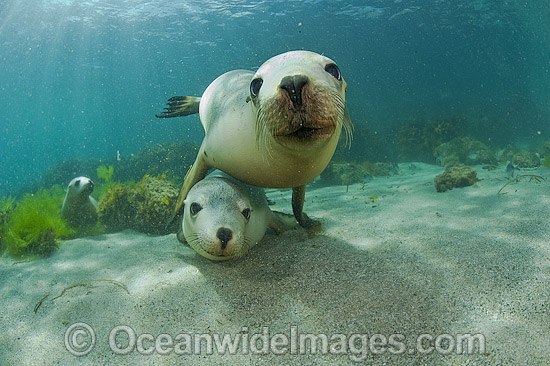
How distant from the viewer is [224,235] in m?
2.59

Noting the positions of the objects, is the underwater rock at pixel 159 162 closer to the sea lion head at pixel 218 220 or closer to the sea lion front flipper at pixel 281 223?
the sea lion front flipper at pixel 281 223

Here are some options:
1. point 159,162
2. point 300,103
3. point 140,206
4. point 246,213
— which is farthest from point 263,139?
point 159,162

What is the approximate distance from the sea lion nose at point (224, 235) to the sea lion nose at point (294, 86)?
1292 mm

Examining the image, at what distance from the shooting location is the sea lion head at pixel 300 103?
1832mm

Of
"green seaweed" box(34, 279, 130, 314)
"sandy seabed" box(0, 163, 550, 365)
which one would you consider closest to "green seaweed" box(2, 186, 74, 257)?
"sandy seabed" box(0, 163, 550, 365)

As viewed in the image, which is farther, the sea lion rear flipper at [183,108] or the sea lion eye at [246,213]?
the sea lion rear flipper at [183,108]

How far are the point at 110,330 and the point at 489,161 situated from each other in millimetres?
12064

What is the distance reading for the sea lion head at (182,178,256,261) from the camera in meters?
2.61

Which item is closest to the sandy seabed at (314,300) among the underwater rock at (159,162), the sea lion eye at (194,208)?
the sea lion eye at (194,208)

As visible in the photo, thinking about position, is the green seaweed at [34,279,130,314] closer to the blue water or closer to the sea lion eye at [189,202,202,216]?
the sea lion eye at [189,202,202,216]

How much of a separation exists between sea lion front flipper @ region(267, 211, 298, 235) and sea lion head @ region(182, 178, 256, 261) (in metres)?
0.46

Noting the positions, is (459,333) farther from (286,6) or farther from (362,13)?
(362,13)

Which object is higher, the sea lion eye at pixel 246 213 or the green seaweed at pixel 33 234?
the sea lion eye at pixel 246 213
